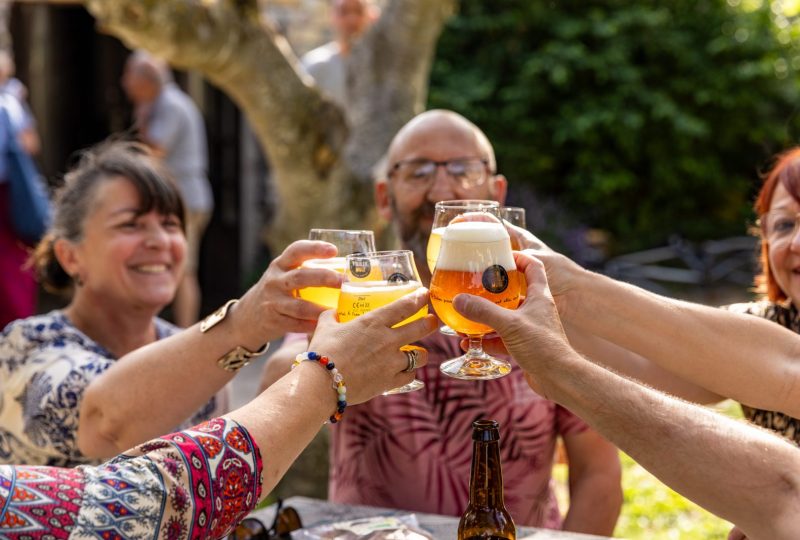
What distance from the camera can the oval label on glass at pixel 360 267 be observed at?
2180 millimetres

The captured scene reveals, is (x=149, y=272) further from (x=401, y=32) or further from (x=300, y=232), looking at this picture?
(x=401, y=32)

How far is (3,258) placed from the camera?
19.2 ft

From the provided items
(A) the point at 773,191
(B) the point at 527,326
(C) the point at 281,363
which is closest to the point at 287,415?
(B) the point at 527,326

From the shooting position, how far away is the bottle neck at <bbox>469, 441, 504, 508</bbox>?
6.97 ft

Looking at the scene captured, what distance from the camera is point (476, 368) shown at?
7.39 ft

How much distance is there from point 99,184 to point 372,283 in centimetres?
140

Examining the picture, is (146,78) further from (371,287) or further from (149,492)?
(149,492)

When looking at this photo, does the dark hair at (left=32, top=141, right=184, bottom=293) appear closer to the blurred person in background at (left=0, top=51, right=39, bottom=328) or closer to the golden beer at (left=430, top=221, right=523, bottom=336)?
the golden beer at (left=430, top=221, right=523, bottom=336)

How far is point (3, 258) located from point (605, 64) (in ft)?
28.1

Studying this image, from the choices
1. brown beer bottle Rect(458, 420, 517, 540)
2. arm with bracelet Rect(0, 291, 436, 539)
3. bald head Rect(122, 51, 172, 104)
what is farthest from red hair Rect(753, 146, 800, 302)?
bald head Rect(122, 51, 172, 104)

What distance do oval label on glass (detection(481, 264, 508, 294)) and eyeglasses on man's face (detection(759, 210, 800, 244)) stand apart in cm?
122

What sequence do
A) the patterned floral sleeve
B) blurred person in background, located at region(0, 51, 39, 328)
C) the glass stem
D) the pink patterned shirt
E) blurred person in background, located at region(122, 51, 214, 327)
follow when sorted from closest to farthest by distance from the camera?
the patterned floral sleeve → the glass stem → the pink patterned shirt → blurred person in background, located at region(0, 51, 39, 328) → blurred person in background, located at region(122, 51, 214, 327)

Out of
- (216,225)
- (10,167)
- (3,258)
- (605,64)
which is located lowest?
(216,225)

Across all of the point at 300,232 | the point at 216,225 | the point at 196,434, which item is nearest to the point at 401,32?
the point at 300,232
